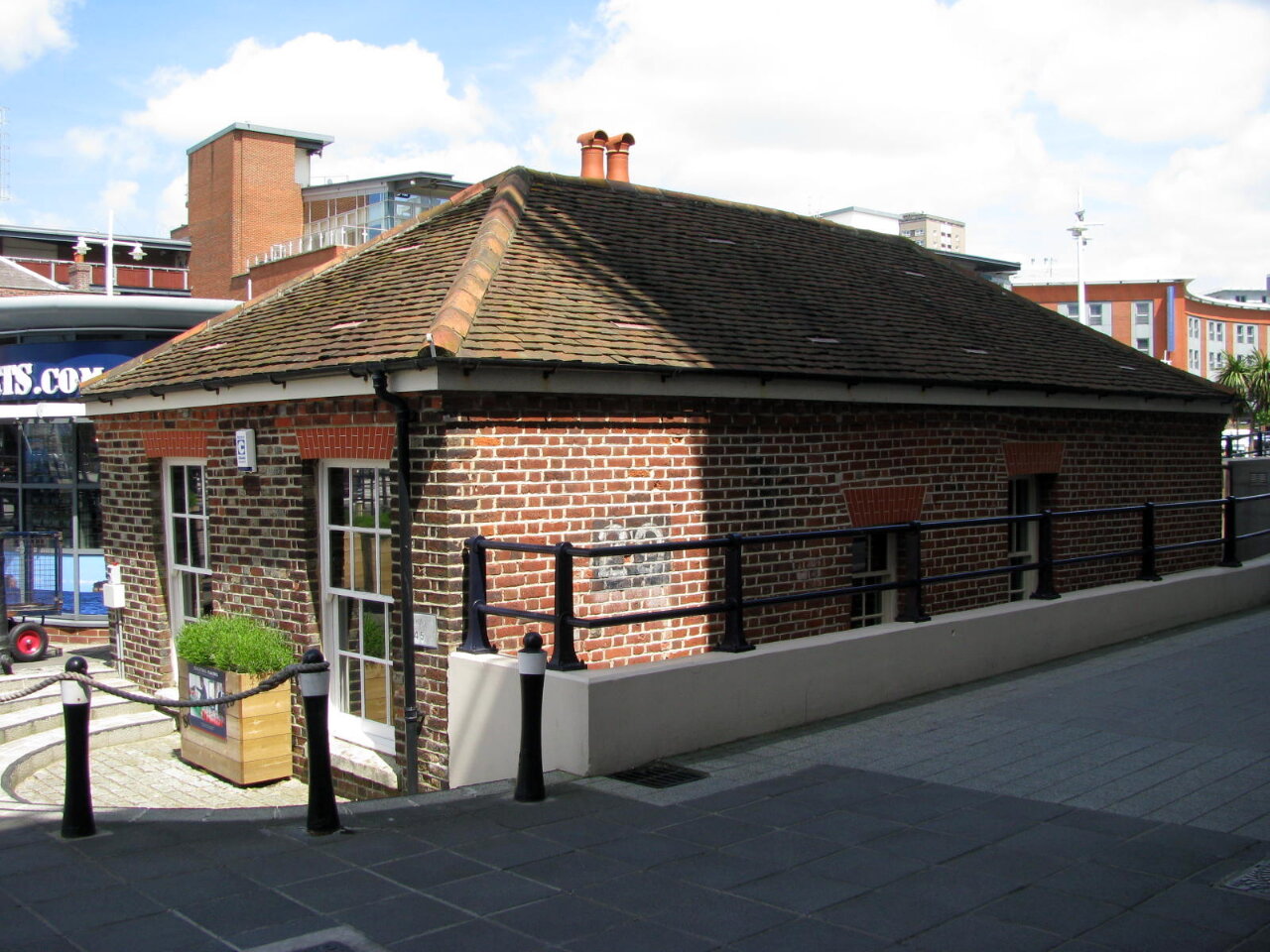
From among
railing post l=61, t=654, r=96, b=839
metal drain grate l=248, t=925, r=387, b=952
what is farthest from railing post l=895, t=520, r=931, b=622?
railing post l=61, t=654, r=96, b=839

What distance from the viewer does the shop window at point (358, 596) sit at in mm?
8977

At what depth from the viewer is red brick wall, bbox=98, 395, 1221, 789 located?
26.3ft

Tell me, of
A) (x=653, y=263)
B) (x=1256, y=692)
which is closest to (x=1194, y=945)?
(x=1256, y=692)

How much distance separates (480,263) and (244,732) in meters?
4.16

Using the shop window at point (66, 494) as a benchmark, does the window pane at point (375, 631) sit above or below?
below

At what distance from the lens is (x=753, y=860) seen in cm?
520

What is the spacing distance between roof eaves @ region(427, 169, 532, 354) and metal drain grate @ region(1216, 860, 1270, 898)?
16.9 feet

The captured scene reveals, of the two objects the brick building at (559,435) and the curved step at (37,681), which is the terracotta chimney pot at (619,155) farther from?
the curved step at (37,681)

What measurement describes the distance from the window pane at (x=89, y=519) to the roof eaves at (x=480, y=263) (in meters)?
7.40

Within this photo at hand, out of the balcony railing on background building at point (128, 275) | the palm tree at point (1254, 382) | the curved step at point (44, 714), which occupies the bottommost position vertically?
the curved step at point (44, 714)

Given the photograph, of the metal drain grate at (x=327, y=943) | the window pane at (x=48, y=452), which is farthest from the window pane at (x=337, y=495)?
the window pane at (x=48, y=452)

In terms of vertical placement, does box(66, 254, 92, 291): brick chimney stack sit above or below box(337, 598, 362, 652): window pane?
above

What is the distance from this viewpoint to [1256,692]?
8.34 m

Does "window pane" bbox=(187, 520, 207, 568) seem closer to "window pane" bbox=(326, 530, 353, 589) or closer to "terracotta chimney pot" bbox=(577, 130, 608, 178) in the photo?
"window pane" bbox=(326, 530, 353, 589)
